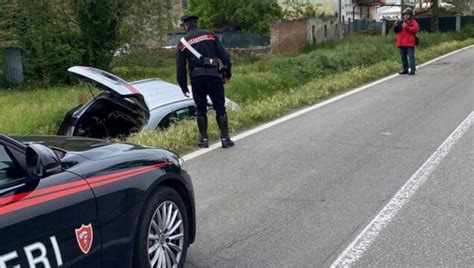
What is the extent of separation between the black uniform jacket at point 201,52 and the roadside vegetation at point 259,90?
0.96m

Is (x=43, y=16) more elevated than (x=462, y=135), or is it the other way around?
(x=43, y=16)

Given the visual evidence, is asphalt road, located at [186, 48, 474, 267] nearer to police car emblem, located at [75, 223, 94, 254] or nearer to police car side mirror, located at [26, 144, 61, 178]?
police car emblem, located at [75, 223, 94, 254]

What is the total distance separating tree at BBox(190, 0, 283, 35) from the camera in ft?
127

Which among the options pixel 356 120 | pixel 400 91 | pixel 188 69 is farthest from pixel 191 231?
pixel 400 91

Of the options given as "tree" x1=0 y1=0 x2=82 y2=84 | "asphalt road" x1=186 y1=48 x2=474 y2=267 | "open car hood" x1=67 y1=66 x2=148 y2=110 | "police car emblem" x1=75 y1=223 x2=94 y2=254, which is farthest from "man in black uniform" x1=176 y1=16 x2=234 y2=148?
"tree" x1=0 y1=0 x2=82 y2=84

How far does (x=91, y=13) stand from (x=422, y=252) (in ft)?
62.5

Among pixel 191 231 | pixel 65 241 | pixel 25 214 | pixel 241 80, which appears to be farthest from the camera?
pixel 241 80

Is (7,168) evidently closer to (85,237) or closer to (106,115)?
(85,237)

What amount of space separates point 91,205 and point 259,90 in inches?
478

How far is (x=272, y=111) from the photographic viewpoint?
10945 millimetres

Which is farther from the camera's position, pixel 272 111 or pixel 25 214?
pixel 272 111

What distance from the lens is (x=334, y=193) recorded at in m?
6.18

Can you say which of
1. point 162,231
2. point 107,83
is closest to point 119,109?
point 107,83

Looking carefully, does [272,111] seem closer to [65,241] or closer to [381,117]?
[381,117]
